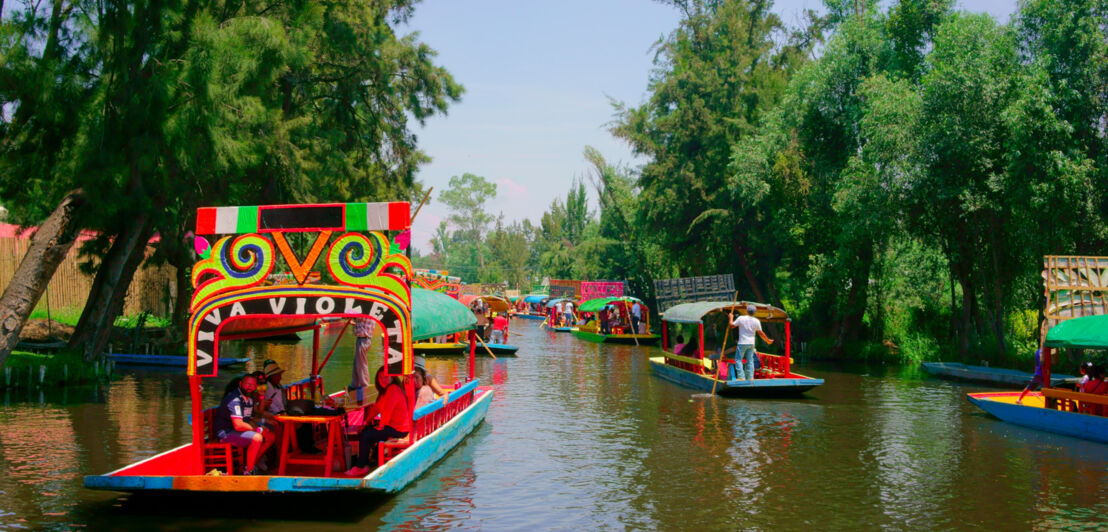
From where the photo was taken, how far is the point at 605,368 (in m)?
30.7

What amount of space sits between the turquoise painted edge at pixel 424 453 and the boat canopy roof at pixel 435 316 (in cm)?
145

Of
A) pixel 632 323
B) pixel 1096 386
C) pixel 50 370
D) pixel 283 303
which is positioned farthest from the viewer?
pixel 632 323

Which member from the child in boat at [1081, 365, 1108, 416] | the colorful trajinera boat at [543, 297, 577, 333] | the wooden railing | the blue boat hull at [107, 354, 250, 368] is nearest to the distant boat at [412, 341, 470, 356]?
the blue boat hull at [107, 354, 250, 368]

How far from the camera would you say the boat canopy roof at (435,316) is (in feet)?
45.4

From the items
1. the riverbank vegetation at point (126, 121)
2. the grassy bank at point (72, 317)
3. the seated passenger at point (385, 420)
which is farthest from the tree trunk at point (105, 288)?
the seated passenger at point (385, 420)

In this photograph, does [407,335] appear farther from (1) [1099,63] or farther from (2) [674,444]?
(1) [1099,63]

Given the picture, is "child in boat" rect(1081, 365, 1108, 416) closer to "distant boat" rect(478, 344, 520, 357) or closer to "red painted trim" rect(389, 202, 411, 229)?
"red painted trim" rect(389, 202, 411, 229)

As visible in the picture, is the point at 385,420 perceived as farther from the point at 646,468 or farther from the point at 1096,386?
the point at 1096,386

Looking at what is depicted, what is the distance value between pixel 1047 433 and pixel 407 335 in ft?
42.7

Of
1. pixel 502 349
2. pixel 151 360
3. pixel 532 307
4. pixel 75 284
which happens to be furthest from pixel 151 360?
pixel 532 307

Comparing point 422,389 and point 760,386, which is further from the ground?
point 422,389

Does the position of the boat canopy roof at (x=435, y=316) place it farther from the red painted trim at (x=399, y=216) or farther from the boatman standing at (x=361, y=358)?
the red painted trim at (x=399, y=216)

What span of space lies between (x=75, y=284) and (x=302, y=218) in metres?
27.6

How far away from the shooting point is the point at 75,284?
34.4m
